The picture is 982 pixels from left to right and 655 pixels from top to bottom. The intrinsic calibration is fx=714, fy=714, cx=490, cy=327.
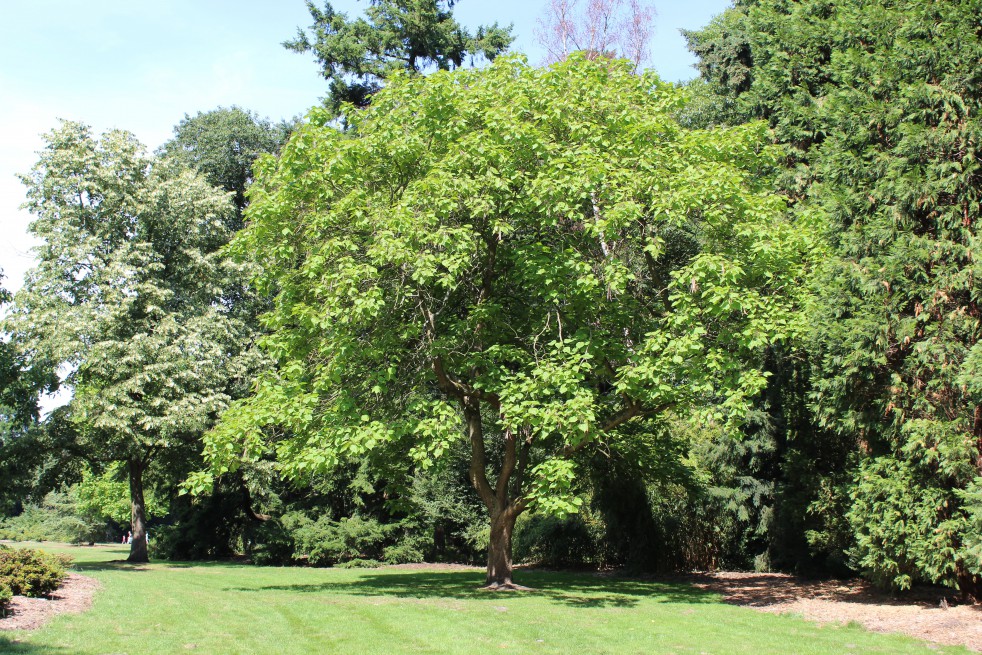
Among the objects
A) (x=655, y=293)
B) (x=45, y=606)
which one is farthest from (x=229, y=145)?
(x=45, y=606)

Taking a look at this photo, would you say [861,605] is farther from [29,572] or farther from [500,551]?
[29,572]

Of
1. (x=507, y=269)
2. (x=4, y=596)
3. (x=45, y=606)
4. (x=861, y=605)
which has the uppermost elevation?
(x=507, y=269)

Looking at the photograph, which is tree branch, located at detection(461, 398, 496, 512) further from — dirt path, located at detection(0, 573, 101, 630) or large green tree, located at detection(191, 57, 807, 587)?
dirt path, located at detection(0, 573, 101, 630)

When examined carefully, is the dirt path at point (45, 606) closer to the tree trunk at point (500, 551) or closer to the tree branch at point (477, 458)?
the tree branch at point (477, 458)

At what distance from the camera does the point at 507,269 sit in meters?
14.1

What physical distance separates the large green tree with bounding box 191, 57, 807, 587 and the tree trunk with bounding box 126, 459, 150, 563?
1383cm

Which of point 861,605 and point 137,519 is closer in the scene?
point 861,605

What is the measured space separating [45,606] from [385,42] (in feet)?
81.9

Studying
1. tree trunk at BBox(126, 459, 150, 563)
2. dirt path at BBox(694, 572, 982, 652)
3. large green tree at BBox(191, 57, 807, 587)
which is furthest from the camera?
tree trunk at BBox(126, 459, 150, 563)

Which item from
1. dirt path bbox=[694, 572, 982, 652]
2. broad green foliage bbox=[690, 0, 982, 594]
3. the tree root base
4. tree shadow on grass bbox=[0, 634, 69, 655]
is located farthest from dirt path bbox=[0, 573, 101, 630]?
broad green foliage bbox=[690, 0, 982, 594]

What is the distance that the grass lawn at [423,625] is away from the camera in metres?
7.95

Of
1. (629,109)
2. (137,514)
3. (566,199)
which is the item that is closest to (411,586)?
(566,199)

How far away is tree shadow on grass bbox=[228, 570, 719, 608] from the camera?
12.9 m

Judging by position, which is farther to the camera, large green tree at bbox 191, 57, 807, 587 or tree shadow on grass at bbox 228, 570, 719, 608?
tree shadow on grass at bbox 228, 570, 719, 608
